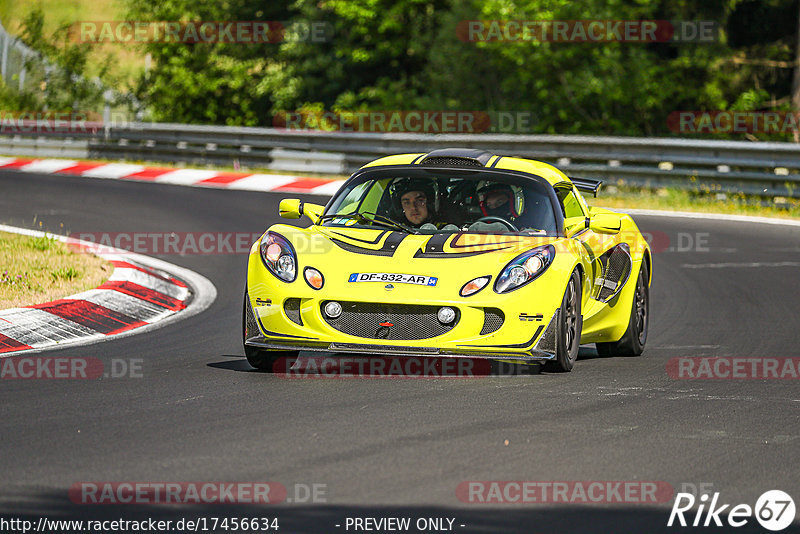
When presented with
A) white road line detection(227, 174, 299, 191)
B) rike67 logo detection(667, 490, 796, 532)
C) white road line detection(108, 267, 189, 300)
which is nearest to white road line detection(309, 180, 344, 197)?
white road line detection(227, 174, 299, 191)

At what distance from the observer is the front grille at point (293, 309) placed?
7633 millimetres

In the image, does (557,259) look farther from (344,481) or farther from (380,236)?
(344,481)

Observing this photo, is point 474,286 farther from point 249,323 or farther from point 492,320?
point 249,323

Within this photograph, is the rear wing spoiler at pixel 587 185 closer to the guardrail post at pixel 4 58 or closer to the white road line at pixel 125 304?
the white road line at pixel 125 304

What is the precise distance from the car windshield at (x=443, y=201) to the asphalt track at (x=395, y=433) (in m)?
1.10

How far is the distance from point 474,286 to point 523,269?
335mm

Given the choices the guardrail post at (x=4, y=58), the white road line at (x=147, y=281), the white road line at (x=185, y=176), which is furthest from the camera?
the guardrail post at (x=4, y=58)

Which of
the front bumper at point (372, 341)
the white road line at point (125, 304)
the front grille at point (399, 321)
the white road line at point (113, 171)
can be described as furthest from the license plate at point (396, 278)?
the white road line at point (113, 171)

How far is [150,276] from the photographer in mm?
11453

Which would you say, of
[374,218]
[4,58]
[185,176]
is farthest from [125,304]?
[4,58]

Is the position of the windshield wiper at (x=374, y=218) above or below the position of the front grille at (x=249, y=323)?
above

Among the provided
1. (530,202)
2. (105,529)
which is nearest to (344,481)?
(105,529)

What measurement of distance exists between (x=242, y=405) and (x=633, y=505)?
240 centimetres

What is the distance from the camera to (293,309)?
25.1 feet
